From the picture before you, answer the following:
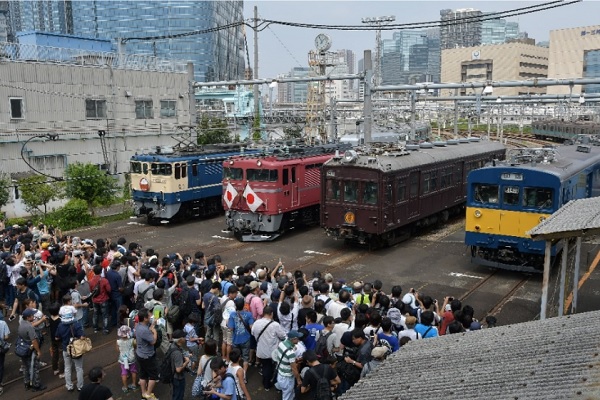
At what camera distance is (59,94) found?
27766 millimetres

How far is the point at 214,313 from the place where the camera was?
9430 mm

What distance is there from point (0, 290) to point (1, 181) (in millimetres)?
11536

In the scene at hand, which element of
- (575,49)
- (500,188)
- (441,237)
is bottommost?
(441,237)

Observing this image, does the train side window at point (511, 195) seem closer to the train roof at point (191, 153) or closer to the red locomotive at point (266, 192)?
the red locomotive at point (266, 192)

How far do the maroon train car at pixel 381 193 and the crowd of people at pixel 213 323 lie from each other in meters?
6.30

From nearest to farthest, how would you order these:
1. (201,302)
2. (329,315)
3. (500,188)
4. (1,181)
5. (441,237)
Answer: (329,315), (201,302), (500,188), (441,237), (1,181)

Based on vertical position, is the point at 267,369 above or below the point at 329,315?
below

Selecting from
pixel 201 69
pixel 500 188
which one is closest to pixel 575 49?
pixel 201 69

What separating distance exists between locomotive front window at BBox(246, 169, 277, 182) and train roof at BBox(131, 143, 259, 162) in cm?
393

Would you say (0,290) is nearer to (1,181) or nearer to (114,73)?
(1,181)

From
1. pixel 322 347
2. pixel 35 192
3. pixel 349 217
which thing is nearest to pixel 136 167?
pixel 35 192

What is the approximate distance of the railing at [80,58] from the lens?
26994 millimetres

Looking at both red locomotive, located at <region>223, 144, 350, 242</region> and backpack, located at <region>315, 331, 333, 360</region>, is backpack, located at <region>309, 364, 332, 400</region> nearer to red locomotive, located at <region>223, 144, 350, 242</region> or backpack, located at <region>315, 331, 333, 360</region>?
backpack, located at <region>315, 331, 333, 360</region>

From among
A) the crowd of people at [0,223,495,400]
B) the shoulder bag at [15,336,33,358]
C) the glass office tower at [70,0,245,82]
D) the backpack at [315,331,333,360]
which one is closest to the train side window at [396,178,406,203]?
the crowd of people at [0,223,495,400]
